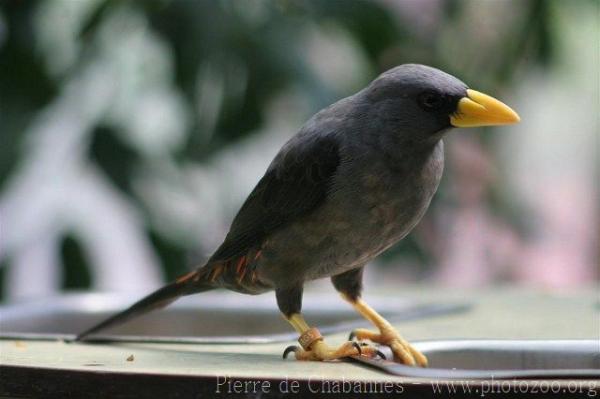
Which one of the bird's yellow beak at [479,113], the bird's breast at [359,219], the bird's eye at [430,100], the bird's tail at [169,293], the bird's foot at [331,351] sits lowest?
the bird's foot at [331,351]

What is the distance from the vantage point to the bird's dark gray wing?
2156 millimetres

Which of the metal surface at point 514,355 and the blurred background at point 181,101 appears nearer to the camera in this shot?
the metal surface at point 514,355

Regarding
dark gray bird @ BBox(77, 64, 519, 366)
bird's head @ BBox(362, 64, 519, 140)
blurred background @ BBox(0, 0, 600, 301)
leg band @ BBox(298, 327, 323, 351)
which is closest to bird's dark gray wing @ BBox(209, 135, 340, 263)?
dark gray bird @ BBox(77, 64, 519, 366)

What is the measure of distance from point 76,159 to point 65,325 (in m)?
0.86

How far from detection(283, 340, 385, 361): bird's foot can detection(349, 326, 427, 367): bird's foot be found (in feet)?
0.22

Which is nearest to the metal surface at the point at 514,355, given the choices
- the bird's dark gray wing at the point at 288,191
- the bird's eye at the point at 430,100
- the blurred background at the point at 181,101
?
the bird's dark gray wing at the point at 288,191

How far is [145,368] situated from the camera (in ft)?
5.55

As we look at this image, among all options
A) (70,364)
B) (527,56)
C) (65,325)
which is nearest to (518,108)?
(527,56)

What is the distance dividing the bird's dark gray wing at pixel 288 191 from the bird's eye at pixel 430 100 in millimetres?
189

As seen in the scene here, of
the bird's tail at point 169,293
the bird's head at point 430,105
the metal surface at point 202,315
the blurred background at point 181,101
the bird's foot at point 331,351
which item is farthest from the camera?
the blurred background at point 181,101

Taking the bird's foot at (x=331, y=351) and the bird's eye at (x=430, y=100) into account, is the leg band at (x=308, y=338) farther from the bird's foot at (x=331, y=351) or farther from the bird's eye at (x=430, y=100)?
the bird's eye at (x=430, y=100)

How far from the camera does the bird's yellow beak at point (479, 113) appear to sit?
206 centimetres

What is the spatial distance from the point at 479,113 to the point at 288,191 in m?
0.42

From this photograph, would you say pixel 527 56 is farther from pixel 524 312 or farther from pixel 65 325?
pixel 65 325
